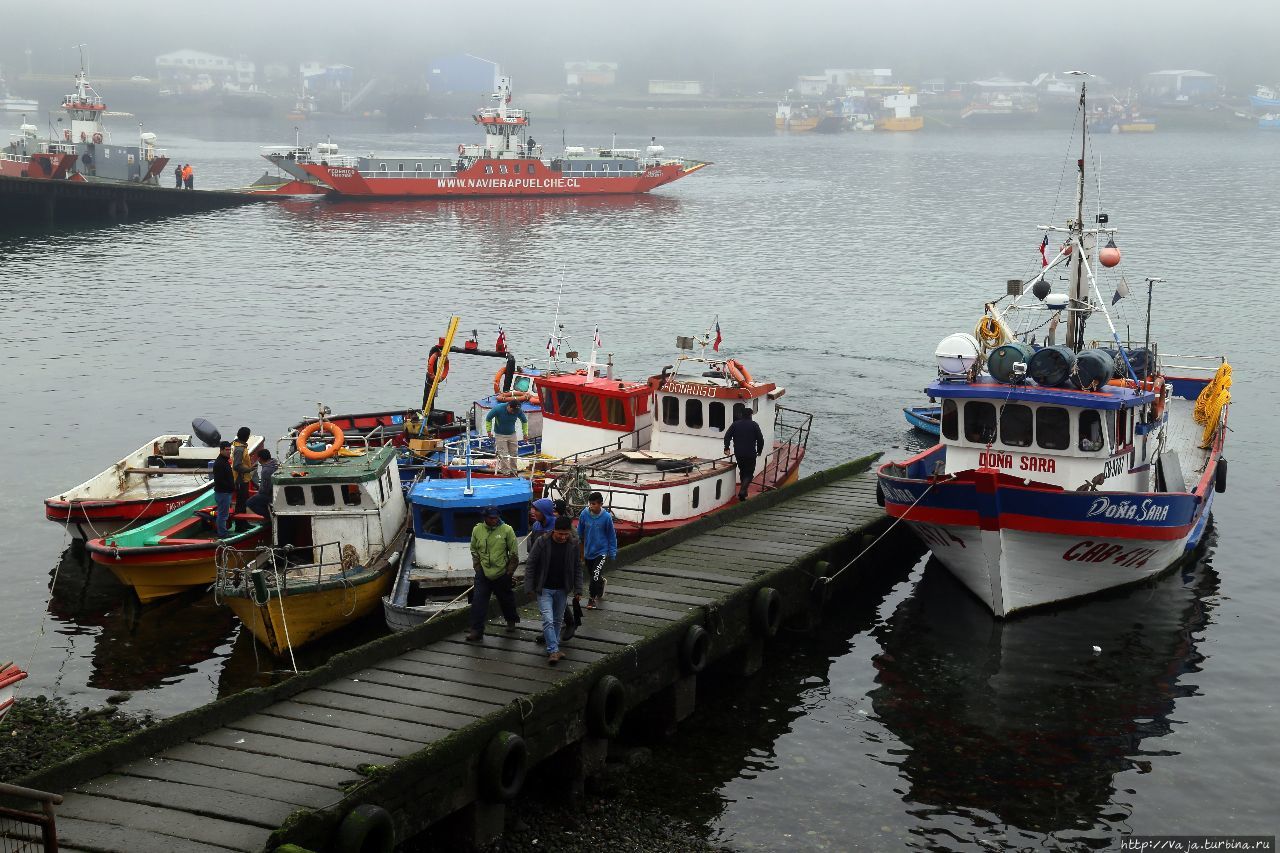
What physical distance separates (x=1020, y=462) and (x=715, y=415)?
6.63m

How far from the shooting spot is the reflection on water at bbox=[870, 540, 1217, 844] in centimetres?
1916

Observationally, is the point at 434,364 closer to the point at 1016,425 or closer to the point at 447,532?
the point at 447,532

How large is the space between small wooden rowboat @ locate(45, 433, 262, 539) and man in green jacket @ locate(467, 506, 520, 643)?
12.6m

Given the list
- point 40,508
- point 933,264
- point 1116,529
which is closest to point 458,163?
point 933,264

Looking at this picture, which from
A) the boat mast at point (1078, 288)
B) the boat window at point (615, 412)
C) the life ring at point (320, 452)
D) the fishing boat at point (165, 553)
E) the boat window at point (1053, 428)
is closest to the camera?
the life ring at point (320, 452)

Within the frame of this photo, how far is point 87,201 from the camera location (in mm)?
103750

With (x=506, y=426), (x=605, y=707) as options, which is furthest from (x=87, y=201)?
(x=605, y=707)

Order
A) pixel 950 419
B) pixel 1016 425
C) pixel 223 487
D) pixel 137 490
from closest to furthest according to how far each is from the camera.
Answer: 1. pixel 1016 425
2. pixel 950 419
3. pixel 223 487
4. pixel 137 490

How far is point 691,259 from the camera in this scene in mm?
85125

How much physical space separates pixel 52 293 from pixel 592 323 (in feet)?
91.3

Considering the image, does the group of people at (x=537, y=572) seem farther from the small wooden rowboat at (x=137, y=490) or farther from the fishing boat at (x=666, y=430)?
the small wooden rowboat at (x=137, y=490)

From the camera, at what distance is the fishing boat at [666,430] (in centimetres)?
2817

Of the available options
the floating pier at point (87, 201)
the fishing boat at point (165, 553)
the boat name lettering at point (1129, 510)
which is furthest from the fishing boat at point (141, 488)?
the floating pier at point (87, 201)

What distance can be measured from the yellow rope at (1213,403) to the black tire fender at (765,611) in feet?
52.7
